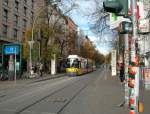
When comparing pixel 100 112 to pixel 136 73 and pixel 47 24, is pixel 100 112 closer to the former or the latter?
pixel 136 73

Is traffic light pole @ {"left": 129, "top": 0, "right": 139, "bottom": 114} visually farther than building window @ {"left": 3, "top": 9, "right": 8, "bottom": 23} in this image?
No

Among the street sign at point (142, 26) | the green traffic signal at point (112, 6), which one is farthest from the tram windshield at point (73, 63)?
the green traffic signal at point (112, 6)

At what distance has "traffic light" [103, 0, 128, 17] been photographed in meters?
8.45

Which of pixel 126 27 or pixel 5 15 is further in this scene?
pixel 5 15

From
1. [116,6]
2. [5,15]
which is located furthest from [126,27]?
[5,15]

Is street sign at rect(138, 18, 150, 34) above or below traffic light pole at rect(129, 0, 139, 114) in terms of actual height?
above

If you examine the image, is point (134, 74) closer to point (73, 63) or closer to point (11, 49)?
point (11, 49)

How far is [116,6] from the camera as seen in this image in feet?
27.9

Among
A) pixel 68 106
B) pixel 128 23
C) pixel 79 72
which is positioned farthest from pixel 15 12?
pixel 128 23

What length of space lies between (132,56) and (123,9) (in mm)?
1122

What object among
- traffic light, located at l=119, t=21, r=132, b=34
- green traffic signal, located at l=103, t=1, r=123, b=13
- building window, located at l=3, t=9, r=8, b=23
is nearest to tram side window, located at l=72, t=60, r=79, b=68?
building window, located at l=3, t=9, r=8, b=23

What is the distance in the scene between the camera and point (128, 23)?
364 inches

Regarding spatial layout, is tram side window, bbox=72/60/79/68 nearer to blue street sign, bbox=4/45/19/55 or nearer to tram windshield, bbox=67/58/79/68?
tram windshield, bbox=67/58/79/68

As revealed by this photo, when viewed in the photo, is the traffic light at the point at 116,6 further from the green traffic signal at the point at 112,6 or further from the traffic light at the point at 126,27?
the traffic light at the point at 126,27
